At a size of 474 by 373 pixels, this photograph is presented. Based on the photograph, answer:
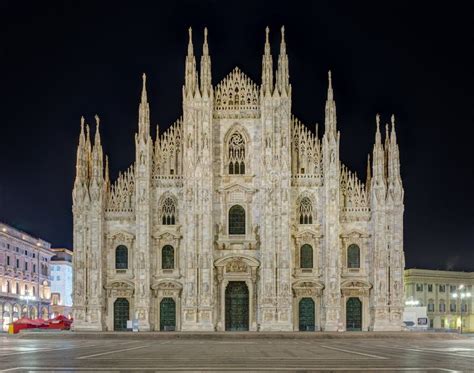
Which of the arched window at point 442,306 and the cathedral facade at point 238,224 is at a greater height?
the cathedral facade at point 238,224

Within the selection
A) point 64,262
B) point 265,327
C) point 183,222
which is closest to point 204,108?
point 183,222

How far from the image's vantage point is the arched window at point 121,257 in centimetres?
6894

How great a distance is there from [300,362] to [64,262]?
110 meters

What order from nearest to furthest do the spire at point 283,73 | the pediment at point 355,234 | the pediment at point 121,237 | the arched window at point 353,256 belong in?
1. the pediment at point 355,234
2. the pediment at point 121,237
3. the spire at point 283,73
4. the arched window at point 353,256

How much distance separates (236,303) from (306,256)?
25.9 feet

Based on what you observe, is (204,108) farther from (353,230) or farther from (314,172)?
(353,230)

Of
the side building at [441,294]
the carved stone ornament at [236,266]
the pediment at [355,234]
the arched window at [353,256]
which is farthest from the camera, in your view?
the side building at [441,294]

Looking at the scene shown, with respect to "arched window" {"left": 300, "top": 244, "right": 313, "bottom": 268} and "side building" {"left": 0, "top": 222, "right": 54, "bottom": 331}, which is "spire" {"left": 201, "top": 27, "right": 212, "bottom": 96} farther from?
"side building" {"left": 0, "top": 222, "right": 54, "bottom": 331}

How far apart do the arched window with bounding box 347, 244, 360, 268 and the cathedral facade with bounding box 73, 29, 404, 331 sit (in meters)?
0.09

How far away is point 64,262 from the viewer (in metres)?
133

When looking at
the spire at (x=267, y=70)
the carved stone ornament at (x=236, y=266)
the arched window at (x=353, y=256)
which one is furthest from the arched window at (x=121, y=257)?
the arched window at (x=353, y=256)

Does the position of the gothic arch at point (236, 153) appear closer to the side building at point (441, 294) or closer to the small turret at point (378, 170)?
the small turret at point (378, 170)

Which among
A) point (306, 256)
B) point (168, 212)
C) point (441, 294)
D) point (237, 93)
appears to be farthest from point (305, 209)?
point (441, 294)

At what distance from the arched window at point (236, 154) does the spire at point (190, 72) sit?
5917mm
